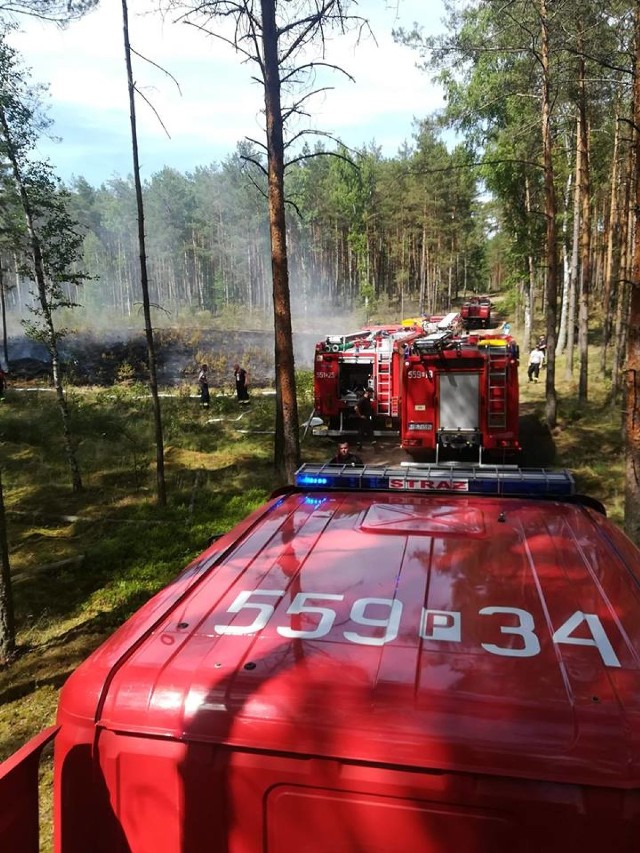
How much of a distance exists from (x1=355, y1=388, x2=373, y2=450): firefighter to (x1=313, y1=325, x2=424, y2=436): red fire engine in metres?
0.19

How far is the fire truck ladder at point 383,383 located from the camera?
51.2ft

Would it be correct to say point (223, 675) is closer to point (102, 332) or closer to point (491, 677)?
point (491, 677)

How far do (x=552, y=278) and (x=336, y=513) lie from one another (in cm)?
1440

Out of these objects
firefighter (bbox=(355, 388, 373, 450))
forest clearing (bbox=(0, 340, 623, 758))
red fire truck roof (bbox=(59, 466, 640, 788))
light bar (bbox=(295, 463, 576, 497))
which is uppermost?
light bar (bbox=(295, 463, 576, 497))

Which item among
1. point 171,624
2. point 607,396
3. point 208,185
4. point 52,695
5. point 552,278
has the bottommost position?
point 52,695

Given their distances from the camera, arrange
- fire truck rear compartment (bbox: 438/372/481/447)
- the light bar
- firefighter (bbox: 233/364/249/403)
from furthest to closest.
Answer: firefighter (bbox: 233/364/249/403) → fire truck rear compartment (bbox: 438/372/481/447) → the light bar

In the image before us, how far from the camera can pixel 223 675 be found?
189 cm

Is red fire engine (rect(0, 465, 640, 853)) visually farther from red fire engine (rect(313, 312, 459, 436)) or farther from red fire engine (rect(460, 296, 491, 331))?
red fire engine (rect(460, 296, 491, 331))

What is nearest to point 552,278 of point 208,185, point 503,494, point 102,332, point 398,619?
point 503,494

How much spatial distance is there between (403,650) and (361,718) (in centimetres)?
32

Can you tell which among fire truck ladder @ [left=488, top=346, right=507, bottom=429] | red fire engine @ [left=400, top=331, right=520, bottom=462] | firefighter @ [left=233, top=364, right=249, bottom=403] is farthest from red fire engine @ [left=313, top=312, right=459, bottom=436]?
firefighter @ [left=233, top=364, right=249, bottom=403]

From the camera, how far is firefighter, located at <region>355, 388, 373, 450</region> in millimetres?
15710

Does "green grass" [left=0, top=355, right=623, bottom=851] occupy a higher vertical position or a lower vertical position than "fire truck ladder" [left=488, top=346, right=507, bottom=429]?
lower

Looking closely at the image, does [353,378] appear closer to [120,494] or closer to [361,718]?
[120,494]
